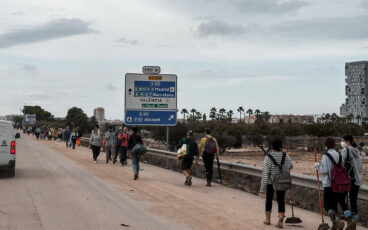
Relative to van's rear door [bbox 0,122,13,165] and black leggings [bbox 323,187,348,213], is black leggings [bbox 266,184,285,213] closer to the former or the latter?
black leggings [bbox 323,187,348,213]

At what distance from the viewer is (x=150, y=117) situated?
71.2 feet

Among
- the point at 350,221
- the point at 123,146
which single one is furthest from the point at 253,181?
the point at 123,146

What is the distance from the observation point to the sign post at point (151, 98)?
853 inches

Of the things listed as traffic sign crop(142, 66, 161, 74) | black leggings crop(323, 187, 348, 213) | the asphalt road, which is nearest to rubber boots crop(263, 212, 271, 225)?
the asphalt road

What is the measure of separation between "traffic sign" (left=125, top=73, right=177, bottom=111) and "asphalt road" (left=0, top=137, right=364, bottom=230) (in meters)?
5.90

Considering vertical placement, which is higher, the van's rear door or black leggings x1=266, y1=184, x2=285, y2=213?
the van's rear door

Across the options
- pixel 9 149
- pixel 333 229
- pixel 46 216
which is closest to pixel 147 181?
pixel 9 149

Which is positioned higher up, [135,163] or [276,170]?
[276,170]

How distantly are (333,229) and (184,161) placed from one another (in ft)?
24.6

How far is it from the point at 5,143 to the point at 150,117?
7403 mm

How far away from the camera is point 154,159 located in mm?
24141

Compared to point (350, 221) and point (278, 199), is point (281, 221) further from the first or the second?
point (350, 221)

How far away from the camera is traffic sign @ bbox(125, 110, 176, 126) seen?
2164 cm

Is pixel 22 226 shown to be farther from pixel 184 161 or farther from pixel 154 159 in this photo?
pixel 154 159
